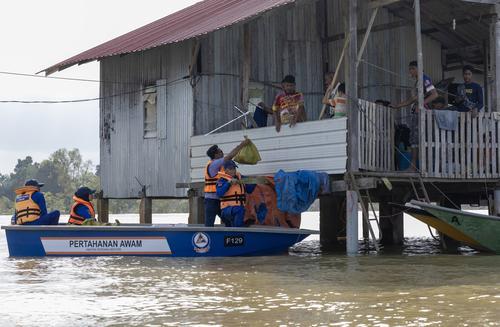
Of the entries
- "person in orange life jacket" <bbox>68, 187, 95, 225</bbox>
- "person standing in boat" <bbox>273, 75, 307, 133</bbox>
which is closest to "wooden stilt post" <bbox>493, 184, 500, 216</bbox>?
"person standing in boat" <bbox>273, 75, 307, 133</bbox>

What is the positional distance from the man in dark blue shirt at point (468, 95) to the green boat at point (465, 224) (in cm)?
213

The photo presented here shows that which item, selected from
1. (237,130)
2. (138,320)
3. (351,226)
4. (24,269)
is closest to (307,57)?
(237,130)

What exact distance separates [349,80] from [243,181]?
247cm

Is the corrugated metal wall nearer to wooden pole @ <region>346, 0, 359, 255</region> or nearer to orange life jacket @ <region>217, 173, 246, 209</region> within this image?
orange life jacket @ <region>217, 173, 246, 209</region>

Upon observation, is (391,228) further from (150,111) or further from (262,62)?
(150,111)

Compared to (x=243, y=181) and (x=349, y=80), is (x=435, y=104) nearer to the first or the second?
(x=349, y=80)

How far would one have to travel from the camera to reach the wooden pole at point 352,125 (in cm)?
1473

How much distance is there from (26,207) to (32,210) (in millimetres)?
121

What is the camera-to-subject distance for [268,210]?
627 inches

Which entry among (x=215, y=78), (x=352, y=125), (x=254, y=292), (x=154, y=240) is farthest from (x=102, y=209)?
(x=254, y=292)

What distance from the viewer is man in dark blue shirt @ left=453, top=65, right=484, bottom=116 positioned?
15844 millimetres

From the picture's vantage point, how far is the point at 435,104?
16000mm

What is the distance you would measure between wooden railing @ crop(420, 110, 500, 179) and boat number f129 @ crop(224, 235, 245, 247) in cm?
325

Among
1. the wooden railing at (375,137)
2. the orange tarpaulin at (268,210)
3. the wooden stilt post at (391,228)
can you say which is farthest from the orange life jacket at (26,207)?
the wooden stilt post at (391,228)
